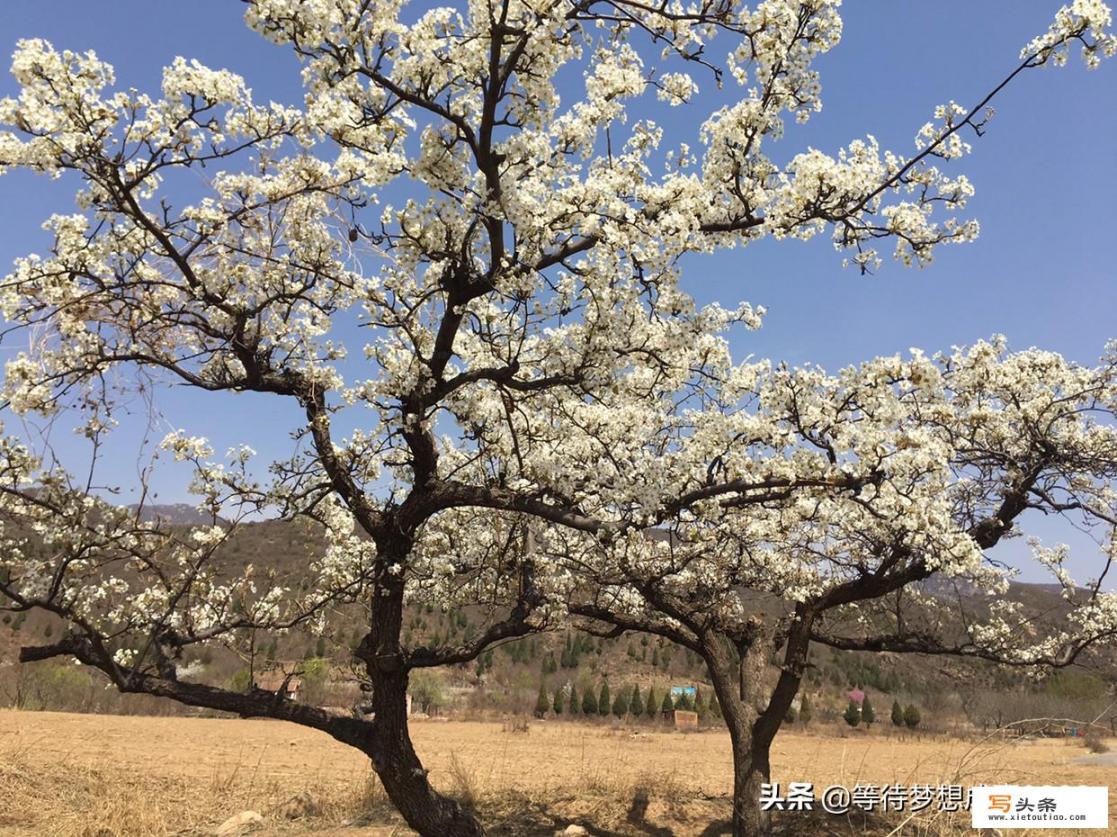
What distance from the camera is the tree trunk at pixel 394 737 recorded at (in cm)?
588

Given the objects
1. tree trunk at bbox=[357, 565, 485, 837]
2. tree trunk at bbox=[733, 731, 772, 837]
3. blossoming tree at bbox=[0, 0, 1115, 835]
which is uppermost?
blossoming tree at bbox=[0, 0, 1115, 835]

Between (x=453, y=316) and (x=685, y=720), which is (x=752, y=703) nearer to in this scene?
(x=453, y=316)

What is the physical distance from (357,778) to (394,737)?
726 cm

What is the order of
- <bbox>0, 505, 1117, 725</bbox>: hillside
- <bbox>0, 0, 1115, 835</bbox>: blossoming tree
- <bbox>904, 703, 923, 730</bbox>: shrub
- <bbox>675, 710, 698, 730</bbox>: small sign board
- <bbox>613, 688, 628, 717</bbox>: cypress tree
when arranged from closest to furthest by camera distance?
<bbox>0, 0, 1115, 835</bbox>: blossoming tree < <bbox>0, 505, 1117, 725</bbox>: hillside < <bbox>675, 710, 698, 730</bbox>: small sign board < <bbox>904, 703, 923, 730</bbox>: shrub < <bbox>613, 688, 628, 717</bbox>: cypress tree

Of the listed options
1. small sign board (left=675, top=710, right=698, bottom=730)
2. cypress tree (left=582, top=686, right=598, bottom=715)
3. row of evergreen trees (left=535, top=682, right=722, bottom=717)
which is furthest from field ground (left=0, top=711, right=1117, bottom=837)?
cypress tree (left=582, top=686, right=598, bottom=715)

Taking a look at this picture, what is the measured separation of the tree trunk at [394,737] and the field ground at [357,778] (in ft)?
6.32

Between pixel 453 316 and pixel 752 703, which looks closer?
pixel 453 316

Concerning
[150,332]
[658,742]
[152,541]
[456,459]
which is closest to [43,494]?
[152,541]

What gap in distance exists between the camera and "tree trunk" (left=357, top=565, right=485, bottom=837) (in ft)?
19.3

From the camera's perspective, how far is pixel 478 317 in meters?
5.29

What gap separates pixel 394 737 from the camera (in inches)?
232

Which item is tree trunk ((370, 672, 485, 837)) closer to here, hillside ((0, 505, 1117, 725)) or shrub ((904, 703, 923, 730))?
hillside ((0, 505, 1117, 725))

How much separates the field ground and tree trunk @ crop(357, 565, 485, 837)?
193 cm

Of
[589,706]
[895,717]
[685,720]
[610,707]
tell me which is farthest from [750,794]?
[895,717]
